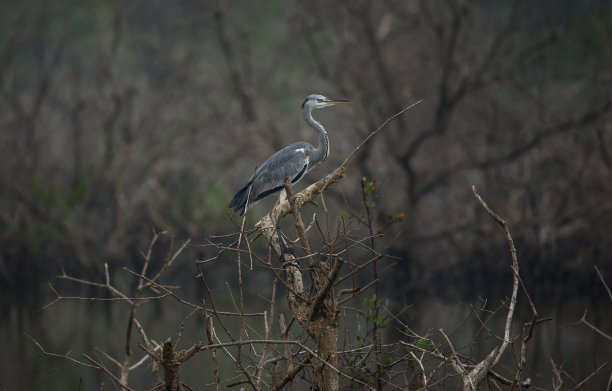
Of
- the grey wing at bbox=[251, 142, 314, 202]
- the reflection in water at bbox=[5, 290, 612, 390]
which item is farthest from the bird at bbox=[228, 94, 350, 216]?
the reflection in water at bbox=[5, 290, 612, 390]

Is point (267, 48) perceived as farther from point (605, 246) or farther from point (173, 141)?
point (605, 246)

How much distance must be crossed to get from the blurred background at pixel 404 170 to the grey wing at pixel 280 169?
5027 mm

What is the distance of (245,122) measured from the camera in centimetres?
1553

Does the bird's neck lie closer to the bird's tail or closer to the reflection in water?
the bird's tail

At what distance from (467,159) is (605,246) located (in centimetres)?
290

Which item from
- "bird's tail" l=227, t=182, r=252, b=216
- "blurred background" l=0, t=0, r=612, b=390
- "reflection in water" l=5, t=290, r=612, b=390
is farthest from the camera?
"blurred background" l=0, t=0, r=612, b=390

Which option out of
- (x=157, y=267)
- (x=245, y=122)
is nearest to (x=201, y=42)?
(x=245, y=122)

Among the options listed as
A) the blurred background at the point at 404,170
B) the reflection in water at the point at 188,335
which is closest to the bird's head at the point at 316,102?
the reflection in water at the point at 188,335

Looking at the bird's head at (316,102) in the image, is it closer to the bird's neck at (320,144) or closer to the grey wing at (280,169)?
the bird's neck at (320,144)

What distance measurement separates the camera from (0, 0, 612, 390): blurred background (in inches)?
475

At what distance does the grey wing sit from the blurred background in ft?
16.5

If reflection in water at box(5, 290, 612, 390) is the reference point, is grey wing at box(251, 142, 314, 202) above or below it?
above

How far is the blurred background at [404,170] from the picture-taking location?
12.1 metres

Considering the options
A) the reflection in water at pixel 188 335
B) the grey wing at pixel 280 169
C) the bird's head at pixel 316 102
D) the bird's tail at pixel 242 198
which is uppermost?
the bird's head at pixel 316 102
